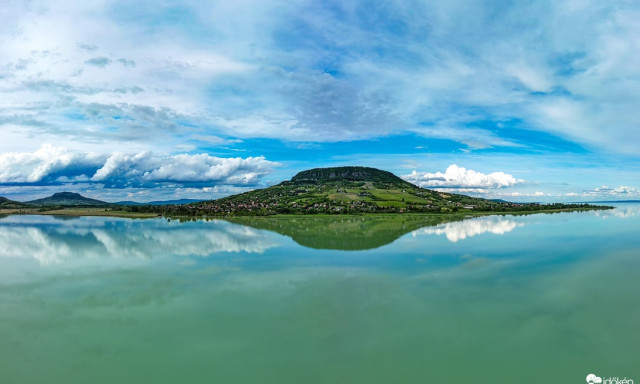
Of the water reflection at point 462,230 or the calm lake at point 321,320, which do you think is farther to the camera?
the water reflection at point 462,230

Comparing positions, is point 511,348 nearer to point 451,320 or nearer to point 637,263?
point 451,320

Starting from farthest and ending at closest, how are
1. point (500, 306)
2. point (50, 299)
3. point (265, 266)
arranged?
point (265, 266) → point (50, 299) → point (500, 306)

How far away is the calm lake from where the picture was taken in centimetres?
1139

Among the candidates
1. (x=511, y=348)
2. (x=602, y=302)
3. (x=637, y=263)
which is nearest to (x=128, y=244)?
(x=511, y=348)

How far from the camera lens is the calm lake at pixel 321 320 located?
11391 mm

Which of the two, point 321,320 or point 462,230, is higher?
point 462,230

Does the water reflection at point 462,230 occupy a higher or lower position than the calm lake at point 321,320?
higher

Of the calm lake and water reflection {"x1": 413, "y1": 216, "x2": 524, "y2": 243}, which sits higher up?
water reflection {"x1": 413, "y1": 216, "x2": 524, "y2": 243}

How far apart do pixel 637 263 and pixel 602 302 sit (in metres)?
16.8

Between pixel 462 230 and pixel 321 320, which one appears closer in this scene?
pixel 321 320

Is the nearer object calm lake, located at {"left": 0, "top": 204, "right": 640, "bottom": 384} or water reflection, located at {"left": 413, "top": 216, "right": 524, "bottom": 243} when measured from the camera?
calm lake, located at {"left": 0, "top": 204, "right": 640, "bottom": 384}

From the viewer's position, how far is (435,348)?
1280cm

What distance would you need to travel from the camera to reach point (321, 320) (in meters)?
15.7

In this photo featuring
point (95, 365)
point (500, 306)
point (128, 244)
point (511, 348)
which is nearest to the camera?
point (95, 365)
